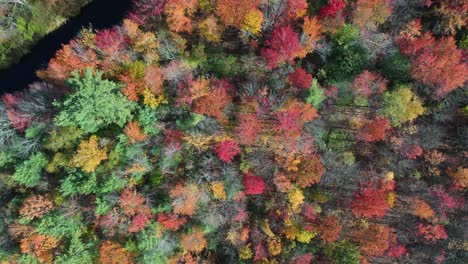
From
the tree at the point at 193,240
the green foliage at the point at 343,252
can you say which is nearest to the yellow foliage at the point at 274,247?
the green foliage at the point at 343,252

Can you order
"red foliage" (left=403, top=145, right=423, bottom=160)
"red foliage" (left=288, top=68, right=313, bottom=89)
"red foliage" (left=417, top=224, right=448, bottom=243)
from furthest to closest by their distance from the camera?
"red foliage" (left=417, top=224, right=448, bottom=243) → "red foliage" (left=403, top=145, right=423, bottom=160) → "red foliage" (left=288, top=68, right=313, bottom=89)

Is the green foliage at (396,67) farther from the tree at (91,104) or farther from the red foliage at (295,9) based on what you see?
the tree at (91,104)

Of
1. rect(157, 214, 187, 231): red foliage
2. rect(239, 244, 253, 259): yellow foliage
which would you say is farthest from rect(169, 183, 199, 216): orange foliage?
rect(239, 244, 253, 259): yellow foliage

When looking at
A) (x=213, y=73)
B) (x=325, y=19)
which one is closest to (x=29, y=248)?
(x=213, y=73)

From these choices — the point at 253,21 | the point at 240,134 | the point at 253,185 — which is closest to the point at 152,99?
the point at 240,134

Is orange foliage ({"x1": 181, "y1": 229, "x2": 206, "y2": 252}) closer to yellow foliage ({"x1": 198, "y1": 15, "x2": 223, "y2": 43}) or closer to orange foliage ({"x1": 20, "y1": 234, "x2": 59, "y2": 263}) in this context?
orange foliage ({"x1": 20, "y1": 234, "x2": 59, "y2": 263})

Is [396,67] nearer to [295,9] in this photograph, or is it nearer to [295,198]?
[295,9]
